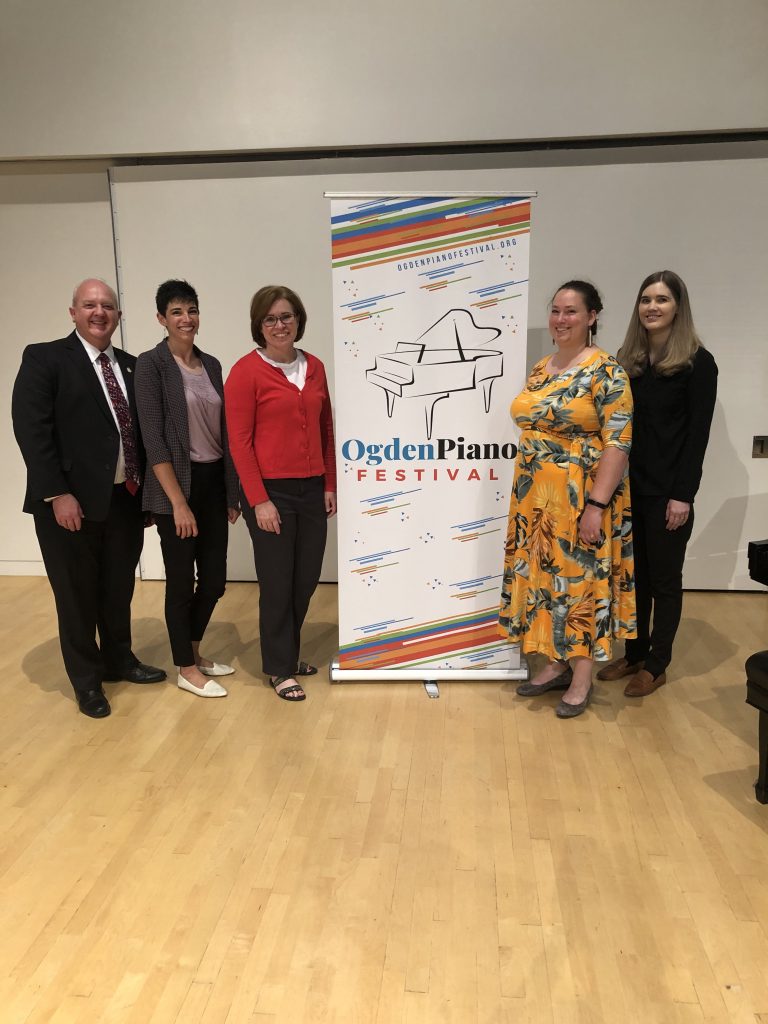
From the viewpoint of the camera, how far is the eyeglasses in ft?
9.38

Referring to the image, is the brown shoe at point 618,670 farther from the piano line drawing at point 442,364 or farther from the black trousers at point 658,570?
the piano line drawing at point 442,364

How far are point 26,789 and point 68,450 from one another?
123 cm

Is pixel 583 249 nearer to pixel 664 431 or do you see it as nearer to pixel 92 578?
pixel 664 431

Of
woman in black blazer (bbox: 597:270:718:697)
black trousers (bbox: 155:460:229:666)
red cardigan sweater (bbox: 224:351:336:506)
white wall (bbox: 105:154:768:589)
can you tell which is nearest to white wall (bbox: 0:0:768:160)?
white wall (bbox: 105:154:768:589)

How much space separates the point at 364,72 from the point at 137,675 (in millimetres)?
3298

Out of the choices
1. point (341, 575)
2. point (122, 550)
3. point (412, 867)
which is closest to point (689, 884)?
point (412, 867)

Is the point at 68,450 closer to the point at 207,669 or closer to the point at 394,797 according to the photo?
the point at 207,669

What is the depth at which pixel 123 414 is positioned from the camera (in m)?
3.01

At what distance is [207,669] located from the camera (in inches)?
135

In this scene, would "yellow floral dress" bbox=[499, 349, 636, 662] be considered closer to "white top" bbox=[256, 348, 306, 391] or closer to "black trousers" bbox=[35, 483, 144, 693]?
"white top" bbox=[256, 348, 306, 391]

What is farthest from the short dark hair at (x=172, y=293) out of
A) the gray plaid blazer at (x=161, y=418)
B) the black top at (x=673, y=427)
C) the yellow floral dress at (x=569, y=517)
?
the black top at (x=673, y=427)

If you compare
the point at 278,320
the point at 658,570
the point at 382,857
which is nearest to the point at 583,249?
the point at 658,570

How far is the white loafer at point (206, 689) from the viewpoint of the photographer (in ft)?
10.6

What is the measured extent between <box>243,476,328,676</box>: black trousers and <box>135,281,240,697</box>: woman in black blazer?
0.20 metres
